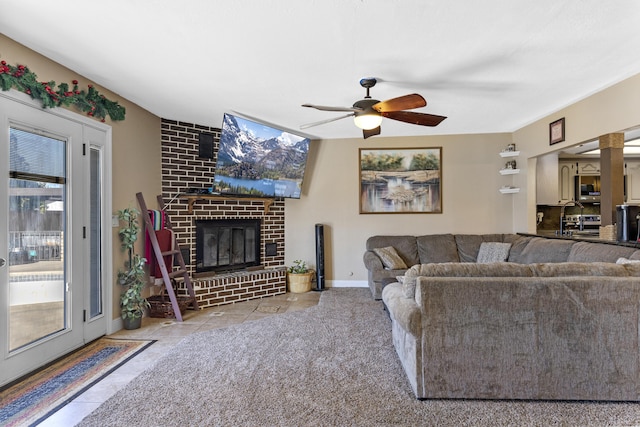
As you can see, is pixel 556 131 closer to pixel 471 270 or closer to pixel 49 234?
pixel 471 270

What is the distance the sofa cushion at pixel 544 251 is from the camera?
3669 millimetres

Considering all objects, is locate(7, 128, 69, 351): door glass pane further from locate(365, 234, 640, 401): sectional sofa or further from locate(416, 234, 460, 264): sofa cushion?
locate(416, 234, 460, 264): sofa cushion

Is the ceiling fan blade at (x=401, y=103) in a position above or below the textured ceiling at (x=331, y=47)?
below

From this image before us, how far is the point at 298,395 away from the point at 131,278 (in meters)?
2.37

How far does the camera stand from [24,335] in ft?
8.08

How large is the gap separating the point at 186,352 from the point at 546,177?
547 cm

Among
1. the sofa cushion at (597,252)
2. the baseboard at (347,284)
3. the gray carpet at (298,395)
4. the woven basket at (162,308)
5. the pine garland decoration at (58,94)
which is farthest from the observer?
the baseboard at (347,284)

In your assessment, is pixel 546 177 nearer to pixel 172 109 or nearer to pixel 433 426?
pixel 433 426

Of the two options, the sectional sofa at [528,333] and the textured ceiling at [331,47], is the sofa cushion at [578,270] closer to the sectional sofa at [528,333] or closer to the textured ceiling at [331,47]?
the sectional sofa at [528,333]

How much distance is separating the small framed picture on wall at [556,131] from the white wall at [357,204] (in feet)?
3.29

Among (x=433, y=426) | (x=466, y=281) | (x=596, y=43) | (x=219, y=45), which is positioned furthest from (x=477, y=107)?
(x=433, y=426)

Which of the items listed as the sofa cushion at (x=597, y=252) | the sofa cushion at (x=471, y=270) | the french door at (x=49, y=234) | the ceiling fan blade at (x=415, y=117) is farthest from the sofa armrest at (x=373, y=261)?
the french door at (x=49, y=234)

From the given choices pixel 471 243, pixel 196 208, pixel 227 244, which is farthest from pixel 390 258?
pixel 196 208

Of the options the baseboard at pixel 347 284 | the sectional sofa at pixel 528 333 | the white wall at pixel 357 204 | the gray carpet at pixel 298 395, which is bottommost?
the gray carpet at pixel 298 395
